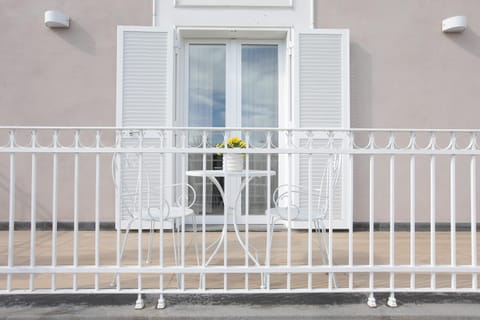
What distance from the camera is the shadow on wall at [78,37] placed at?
392 centimetres

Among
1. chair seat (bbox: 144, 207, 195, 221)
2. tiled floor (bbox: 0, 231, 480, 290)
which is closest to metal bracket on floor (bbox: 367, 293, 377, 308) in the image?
tiled floor (bbox: 0, 231, 480, 290)

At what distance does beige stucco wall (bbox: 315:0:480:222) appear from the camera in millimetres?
4008

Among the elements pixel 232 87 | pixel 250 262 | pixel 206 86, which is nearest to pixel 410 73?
pixel 232 87

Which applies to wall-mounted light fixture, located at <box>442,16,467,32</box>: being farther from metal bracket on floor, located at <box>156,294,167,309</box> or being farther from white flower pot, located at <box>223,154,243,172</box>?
metal bracket on floor, located at <box>156,294,167,309</box>

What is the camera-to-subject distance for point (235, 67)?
421 cm

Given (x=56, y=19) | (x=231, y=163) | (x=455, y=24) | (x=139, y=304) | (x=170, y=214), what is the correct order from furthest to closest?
(x=455, y=24), (x=56, y=19), (x=170, y=214), (x=231, y=163), (x=139, y=304)

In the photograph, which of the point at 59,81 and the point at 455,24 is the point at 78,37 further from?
the point at 455,24

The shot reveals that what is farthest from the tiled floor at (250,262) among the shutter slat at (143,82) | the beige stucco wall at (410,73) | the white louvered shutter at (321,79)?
the shutter slat at (143,82)

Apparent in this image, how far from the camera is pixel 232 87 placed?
13.8 feet

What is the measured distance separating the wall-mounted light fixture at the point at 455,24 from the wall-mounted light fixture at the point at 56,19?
429 centimetres

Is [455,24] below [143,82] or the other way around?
the other way around

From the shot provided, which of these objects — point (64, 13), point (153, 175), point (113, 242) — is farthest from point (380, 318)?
point (64, 13)

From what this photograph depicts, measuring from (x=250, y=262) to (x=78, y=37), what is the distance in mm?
3165

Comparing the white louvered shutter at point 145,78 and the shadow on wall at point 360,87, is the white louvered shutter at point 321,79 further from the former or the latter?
the white louvered shutter at point 145,78
